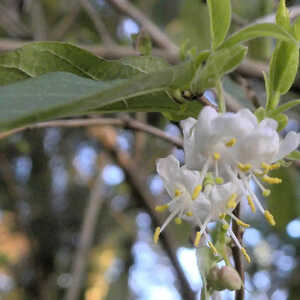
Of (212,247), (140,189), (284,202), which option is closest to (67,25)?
(140,189)

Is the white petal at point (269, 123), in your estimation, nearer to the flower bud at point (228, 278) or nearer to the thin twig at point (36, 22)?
the flower bud at point (228, 278)

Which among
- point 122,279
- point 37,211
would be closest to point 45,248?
point 37,211

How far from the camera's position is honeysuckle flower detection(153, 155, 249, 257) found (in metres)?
0.42

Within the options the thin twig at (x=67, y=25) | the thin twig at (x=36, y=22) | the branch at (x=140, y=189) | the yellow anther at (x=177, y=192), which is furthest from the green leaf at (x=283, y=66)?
the thin twig at (x=67, y=25)

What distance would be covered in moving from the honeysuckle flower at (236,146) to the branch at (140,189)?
62cm

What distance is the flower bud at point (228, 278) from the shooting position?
15.5 inches

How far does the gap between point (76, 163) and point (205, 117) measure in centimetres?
204

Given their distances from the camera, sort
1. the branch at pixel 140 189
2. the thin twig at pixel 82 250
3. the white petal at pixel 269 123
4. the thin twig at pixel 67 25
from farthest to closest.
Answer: the thin twig at pixel 67 25 → the thin twig at pixel 82 250 → the branch at pixel 140 189 → the white petal at pixel 269 123

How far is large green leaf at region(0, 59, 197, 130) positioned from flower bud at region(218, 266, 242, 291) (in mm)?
161

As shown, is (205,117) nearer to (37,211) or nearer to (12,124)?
(12,124)

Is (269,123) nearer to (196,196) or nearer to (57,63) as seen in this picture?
(196,196)

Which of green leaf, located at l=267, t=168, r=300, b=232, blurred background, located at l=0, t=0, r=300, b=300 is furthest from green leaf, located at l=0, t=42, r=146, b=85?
green leaf, located at l=267, t=168, r=300, b=232

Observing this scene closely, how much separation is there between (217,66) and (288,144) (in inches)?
3.9

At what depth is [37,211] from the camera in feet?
7.50
